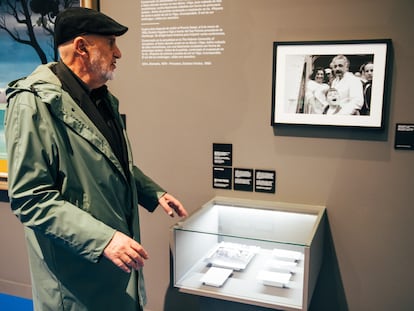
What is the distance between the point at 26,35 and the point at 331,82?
6.26 ft

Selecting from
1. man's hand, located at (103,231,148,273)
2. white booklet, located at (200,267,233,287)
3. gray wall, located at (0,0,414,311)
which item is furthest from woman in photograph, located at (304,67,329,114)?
man's hand, located at (103,231,148,273)

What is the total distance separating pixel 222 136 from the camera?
245 cm

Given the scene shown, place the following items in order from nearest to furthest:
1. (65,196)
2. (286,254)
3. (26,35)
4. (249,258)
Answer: (65,196)
(286,254)
(249,258)
(26,35)

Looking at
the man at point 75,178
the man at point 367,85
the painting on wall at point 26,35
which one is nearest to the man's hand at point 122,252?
the man at point 75,178

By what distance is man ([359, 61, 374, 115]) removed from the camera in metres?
2.10

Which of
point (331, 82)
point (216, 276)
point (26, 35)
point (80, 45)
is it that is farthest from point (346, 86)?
point (26, 35)

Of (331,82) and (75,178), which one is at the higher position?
(331,82)

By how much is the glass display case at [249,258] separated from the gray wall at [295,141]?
0.78 feet

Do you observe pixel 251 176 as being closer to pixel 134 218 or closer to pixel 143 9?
pixel 134 218

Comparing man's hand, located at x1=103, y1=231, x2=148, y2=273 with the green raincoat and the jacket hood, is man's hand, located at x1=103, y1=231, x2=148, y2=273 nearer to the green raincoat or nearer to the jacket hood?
the green raincoat

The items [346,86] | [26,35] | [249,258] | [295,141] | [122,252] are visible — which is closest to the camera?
[122,252]

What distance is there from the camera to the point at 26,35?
283cm

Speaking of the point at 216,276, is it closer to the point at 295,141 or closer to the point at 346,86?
the point at 295,141

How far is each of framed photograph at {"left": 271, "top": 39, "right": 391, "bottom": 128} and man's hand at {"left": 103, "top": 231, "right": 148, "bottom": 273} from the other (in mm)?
1129
